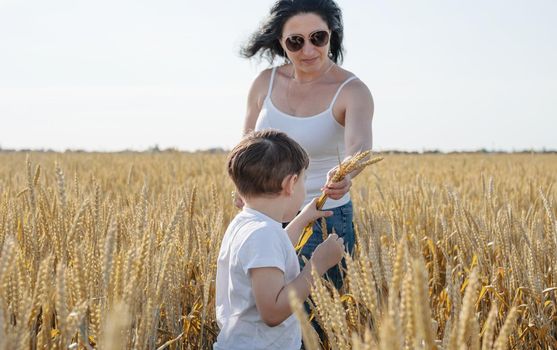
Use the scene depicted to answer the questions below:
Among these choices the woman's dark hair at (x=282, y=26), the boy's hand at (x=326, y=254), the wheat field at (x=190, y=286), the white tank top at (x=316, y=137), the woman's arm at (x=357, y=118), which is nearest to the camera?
the wheat field at (x=190, y=286)

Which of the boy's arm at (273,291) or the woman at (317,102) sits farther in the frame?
the woman at (317,102)

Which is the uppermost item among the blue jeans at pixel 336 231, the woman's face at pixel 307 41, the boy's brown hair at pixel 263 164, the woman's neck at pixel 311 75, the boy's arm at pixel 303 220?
the woman's face at pixel 307 41

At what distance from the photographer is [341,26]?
270 centimetres

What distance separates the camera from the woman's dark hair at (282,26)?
249 cm

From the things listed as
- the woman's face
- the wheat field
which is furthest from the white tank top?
the wheat field

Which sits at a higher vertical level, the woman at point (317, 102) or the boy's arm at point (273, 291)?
the woman at point (317, 102)

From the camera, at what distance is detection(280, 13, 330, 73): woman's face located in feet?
7.96

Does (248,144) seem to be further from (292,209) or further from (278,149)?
(292,209)

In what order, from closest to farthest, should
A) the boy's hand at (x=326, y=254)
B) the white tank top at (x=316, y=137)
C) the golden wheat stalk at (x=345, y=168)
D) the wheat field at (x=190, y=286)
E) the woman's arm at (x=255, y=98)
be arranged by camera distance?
the wheat field at (x=190, y=286)
the golden wheat stalk at (x=345, y=168)
the boy's hand at (x=326, y=254)
the white tank top at (x=316, y=137)
the woman's arm at (x=255, y=98)

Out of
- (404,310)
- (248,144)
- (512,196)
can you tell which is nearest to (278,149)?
(248,144)

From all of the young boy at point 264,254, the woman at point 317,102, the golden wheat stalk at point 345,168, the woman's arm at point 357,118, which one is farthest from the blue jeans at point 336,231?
the young boy at point 264,254

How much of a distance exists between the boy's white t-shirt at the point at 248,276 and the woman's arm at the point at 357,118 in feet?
2.21

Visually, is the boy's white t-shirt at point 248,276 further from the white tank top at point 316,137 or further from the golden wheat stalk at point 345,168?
the white tank top at point 316,137

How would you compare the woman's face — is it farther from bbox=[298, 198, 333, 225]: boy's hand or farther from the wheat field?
bbox=[298, 198, 333, 225]: boy's hand
